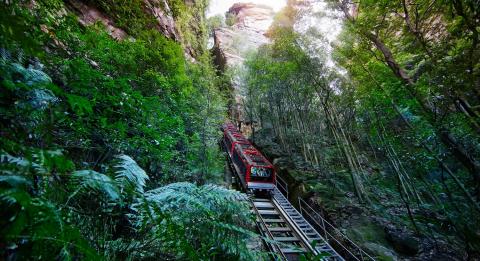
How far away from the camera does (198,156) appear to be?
31.5 feet

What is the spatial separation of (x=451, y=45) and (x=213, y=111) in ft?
26.8

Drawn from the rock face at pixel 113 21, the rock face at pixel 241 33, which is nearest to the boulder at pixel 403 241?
the rock face at pixel 113 21

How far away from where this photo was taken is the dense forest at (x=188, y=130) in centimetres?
147

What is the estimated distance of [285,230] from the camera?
840 centimetres

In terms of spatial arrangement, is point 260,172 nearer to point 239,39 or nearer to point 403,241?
point 403,241

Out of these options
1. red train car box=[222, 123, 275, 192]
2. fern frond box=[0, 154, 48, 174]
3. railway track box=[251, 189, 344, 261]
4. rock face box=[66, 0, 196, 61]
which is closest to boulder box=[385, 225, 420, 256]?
railway track box=[251, 189, 344, 261]

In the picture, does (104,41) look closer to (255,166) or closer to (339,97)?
(255,166)

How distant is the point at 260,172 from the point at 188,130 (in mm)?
4300

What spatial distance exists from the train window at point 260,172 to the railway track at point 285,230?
1.14 metres

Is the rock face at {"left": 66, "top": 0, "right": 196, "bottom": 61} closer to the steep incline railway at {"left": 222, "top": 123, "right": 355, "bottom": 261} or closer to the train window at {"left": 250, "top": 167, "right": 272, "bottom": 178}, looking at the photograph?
the steep incline railway at {"left": 222, "top": 123, "right": 355, "bottom": 261}

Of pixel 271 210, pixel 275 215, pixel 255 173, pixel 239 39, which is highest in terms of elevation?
pixel 239 39

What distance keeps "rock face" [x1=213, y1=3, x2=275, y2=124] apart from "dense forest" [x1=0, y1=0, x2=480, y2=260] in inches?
382

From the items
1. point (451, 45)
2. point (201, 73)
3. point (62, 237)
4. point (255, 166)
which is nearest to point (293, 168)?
point (255, 166)

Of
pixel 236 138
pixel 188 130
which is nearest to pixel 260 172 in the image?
pixel 188 130
